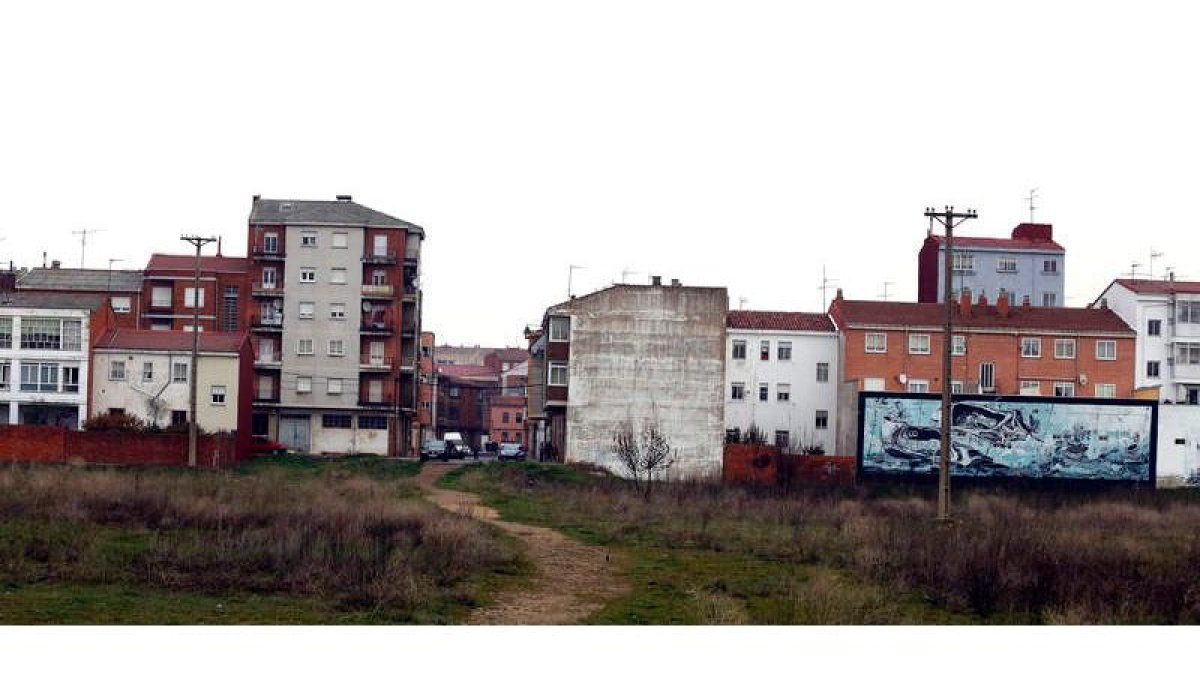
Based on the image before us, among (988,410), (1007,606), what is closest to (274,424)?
(988,410)

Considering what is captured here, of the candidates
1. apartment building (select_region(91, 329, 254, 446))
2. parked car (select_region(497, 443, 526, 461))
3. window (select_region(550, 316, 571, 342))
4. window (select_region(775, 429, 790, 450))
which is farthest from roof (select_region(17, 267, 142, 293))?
window (select_region(775, 429, 790, 450))

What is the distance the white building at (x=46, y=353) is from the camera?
243ft

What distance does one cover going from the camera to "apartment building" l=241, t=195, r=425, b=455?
8556 centimetres

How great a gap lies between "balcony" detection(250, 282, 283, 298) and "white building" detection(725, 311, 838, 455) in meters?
28.8

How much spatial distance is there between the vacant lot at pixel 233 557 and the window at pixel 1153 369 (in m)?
58.7

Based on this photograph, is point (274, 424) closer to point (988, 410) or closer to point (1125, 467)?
point (988, 410)

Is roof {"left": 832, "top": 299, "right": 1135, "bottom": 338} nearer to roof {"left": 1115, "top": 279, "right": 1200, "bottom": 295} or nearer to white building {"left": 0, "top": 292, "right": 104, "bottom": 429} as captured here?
roof {"left": 1115, "top": 279, "right": 1200, "bottom": 295}

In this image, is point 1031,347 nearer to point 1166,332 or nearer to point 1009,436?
point 1009,436

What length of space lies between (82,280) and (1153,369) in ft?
220

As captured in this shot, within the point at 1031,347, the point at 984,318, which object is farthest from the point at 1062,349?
the point at 984,318

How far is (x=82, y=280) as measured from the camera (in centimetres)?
9156

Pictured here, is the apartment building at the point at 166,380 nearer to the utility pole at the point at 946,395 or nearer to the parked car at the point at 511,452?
the parked car at the point at 511,452

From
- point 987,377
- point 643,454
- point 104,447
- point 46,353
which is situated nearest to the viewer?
point 104,447

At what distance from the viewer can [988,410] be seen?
6400cm
